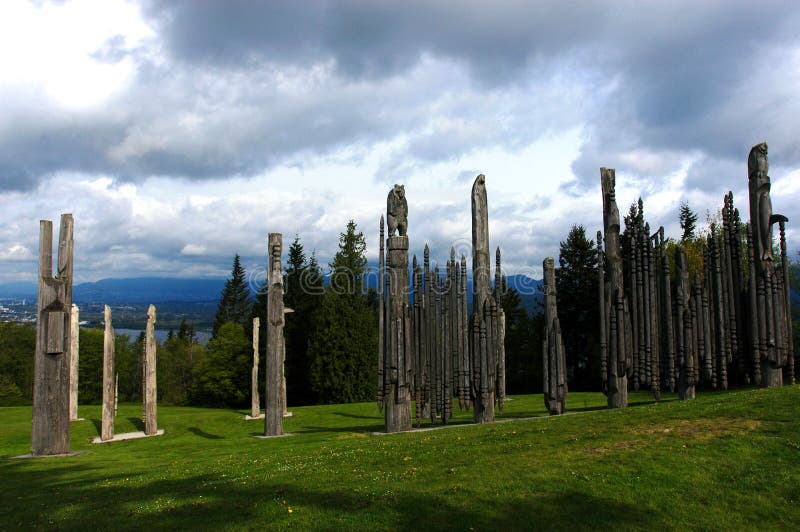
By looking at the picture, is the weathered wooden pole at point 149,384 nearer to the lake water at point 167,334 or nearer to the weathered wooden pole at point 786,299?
the weathered wooden pole at point 786,299

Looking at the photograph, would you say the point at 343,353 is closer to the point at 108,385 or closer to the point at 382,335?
the point at 108,385

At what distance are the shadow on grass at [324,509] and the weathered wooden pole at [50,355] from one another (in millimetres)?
5749

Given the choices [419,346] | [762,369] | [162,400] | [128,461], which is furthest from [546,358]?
[162,400]

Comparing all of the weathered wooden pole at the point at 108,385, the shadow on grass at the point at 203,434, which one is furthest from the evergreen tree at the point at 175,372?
the weathered wooden pole at the point at 108,385

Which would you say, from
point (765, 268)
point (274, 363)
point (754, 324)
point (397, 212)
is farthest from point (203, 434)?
point (765, 268)

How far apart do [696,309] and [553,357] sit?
325 centimetres

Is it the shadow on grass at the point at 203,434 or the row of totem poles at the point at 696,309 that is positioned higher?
the row of totem poles at the point at 696,309

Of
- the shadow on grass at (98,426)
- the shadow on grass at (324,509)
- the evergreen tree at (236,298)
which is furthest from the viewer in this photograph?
the evergreen tree at (236,298)

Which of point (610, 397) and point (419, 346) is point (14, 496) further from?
point (610, 397)

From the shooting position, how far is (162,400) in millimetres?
55719

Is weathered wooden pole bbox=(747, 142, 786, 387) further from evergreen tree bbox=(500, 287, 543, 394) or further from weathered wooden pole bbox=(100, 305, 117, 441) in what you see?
evergreen tree bbox=(500, 287, 543, 394)

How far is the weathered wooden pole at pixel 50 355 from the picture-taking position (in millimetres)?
13234

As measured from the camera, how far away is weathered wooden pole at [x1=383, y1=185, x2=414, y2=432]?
510 inches

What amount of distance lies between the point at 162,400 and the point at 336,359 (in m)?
28.1
